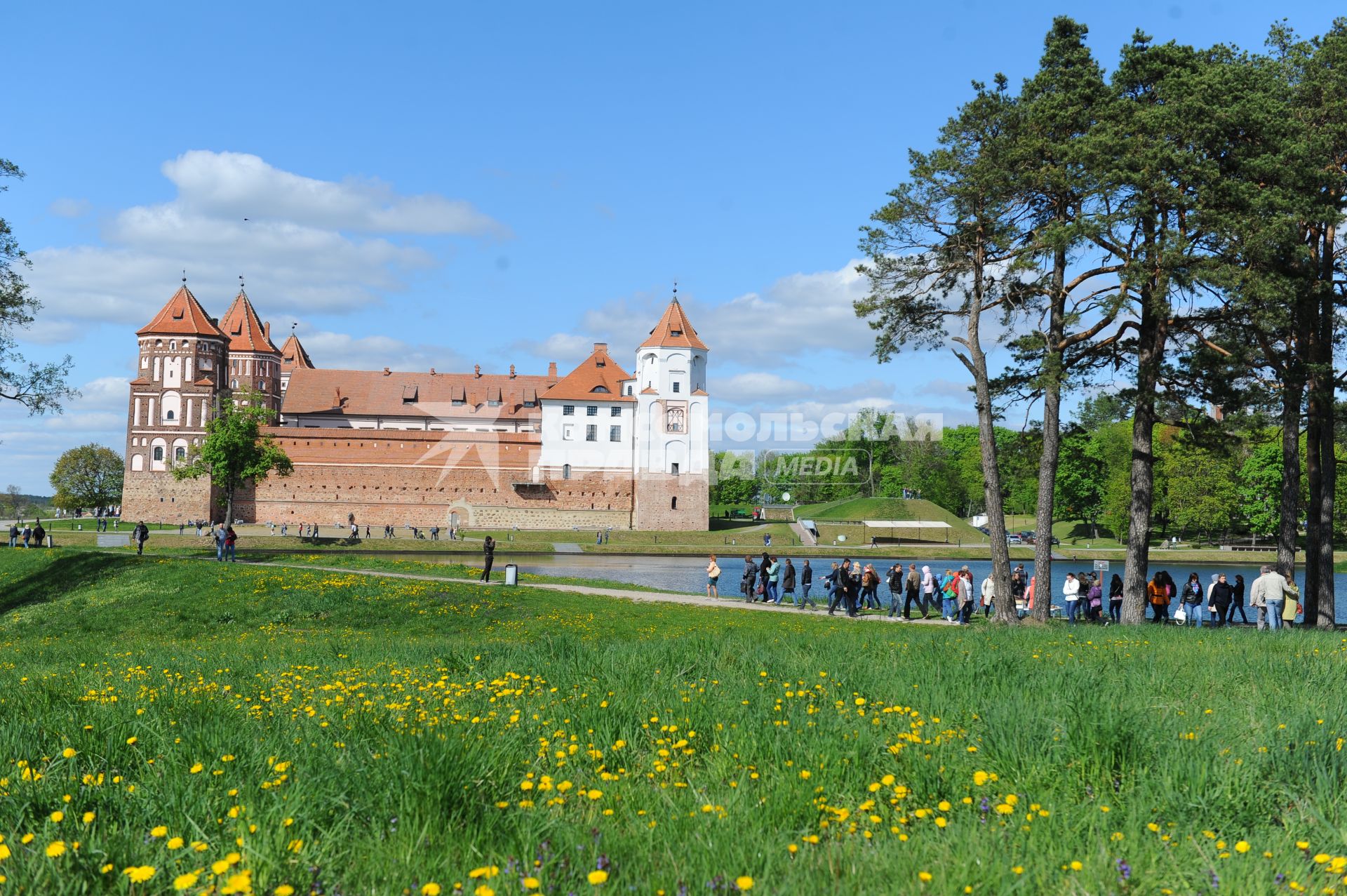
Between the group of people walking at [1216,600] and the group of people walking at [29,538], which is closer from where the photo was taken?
the group of people walking at [1216,600]

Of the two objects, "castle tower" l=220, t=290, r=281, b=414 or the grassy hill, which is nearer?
the grassy hill

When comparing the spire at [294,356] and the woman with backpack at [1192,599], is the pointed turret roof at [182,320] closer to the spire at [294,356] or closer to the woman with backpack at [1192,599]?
the spire at [294,356]

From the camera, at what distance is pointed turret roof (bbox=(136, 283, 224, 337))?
78812 mm

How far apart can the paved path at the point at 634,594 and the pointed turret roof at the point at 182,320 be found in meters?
54.0

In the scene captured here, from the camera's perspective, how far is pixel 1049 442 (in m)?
21.4

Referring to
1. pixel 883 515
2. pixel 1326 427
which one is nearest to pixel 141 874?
pixel 1326 427

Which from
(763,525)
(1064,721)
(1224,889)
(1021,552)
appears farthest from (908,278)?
(763,525)

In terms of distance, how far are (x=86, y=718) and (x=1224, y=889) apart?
232 inches

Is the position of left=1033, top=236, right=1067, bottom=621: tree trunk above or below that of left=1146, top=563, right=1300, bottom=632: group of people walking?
above

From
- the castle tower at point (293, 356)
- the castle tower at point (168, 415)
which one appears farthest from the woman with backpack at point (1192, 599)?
the castle tower at point (293, 356)

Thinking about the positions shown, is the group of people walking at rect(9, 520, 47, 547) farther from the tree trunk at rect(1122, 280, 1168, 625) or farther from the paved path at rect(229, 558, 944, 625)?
the tree trunk at rect(1122, 280, 1168, 625)

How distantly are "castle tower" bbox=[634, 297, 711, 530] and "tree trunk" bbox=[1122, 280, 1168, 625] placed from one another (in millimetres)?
60890

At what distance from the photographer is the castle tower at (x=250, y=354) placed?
9106cm

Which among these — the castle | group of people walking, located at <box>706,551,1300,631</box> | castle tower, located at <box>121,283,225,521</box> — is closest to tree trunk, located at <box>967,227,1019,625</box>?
group of people walking, located at <box>706,551,1300,631</box>
